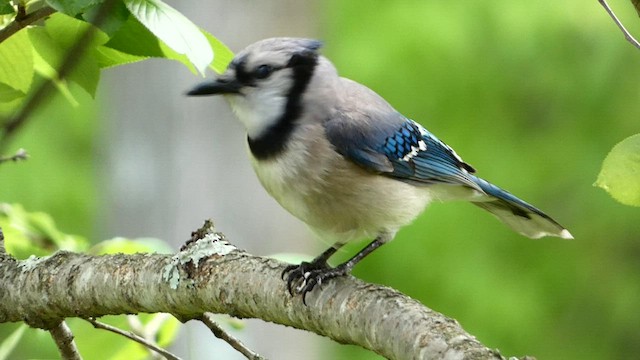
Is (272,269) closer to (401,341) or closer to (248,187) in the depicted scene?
(401,341)

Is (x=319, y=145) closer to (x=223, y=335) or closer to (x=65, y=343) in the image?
(x=223, y=335)

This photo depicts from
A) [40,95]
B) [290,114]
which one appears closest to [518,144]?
[290,114]

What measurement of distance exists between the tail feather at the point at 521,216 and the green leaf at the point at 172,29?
44.2 inches

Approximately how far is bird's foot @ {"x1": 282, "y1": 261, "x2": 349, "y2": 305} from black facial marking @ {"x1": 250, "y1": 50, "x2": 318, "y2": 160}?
10.4 inches

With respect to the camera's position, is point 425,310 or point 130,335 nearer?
point 425,310

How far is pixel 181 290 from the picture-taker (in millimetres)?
1637

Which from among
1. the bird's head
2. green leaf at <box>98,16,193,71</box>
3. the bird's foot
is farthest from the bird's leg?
green leaf at <box>98,16,193,71</box>

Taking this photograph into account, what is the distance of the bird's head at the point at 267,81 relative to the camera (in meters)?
1.98

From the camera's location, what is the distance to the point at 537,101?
255 inches

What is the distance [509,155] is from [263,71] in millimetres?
Result: 4320

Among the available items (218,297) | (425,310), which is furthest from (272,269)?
(425,310)

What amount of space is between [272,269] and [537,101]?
5069mm

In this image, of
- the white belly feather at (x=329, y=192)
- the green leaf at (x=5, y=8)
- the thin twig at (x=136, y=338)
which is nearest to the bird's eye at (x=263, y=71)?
the white belly feather at (x=329, y=192)

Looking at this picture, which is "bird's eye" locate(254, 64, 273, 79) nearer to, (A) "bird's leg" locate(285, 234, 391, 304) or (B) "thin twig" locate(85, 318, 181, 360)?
(A) "bird's leg" locate(285, 234, 391, 304)
